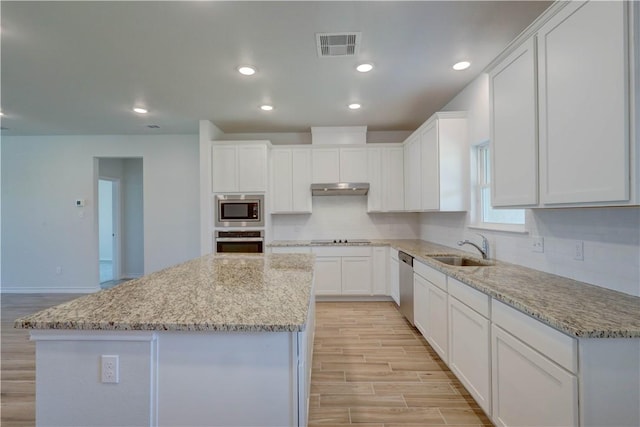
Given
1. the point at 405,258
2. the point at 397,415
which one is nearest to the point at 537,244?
the point at 405,258

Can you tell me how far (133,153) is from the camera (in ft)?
16.8

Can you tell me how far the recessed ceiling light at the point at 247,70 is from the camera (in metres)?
2.75

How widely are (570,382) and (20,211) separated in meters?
7.57

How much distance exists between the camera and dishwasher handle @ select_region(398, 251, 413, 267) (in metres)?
3.28

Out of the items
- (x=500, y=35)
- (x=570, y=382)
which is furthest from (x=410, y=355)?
(x=500, y=35)

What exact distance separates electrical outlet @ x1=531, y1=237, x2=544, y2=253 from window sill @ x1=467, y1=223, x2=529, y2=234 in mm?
95

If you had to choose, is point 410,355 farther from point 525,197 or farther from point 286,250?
point 286,250

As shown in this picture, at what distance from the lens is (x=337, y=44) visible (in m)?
2.38

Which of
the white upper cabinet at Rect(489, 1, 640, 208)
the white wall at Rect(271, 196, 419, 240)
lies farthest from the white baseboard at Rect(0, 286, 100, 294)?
the white upper cabinet at Rect(489, 1, 640, 208)

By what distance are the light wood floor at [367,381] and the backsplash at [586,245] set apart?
1.13 meters

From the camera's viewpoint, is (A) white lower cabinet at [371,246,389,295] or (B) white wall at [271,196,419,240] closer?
(A) white lower cabinet at [371,246,389,295]

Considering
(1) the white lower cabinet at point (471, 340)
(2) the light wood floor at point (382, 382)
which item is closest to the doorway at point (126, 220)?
(2) the light wood floor at point (382, 382)

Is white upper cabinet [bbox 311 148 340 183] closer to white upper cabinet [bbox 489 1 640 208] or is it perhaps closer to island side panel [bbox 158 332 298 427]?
white upper cabinet [bbox 489 1 640 208]

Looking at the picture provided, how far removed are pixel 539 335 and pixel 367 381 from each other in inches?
55.8
